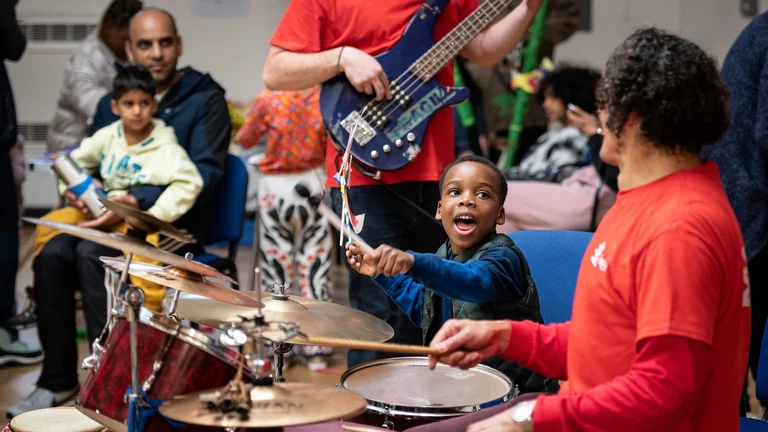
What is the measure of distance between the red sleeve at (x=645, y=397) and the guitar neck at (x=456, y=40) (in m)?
1.47

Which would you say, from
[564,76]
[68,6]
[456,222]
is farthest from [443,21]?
[68,6]

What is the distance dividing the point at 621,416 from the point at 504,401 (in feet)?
1.87

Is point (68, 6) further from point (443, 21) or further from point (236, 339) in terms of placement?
point (236, 339)

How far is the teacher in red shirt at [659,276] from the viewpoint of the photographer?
136cm

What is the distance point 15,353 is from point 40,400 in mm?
807

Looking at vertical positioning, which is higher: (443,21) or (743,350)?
(443,21)

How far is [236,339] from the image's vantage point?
1.66m

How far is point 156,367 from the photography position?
5.66 ft

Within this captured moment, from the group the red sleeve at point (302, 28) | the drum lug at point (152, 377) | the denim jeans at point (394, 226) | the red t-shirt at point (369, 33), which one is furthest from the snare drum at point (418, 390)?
the red sleeve at point (302, 28)

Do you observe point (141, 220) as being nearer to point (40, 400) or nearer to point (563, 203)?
point (40, 400)

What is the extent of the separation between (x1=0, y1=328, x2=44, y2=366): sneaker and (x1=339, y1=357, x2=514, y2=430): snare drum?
2498 millimetres

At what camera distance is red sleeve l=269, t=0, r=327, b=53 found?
2.76 meters

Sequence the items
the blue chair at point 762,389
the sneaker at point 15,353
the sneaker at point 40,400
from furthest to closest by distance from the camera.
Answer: the sneaker at point 15,353, the sneaker at point 40,400, the blue chair at point 762,389

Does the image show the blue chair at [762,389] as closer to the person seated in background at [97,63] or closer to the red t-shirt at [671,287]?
the red t-shirt at [671,287]
